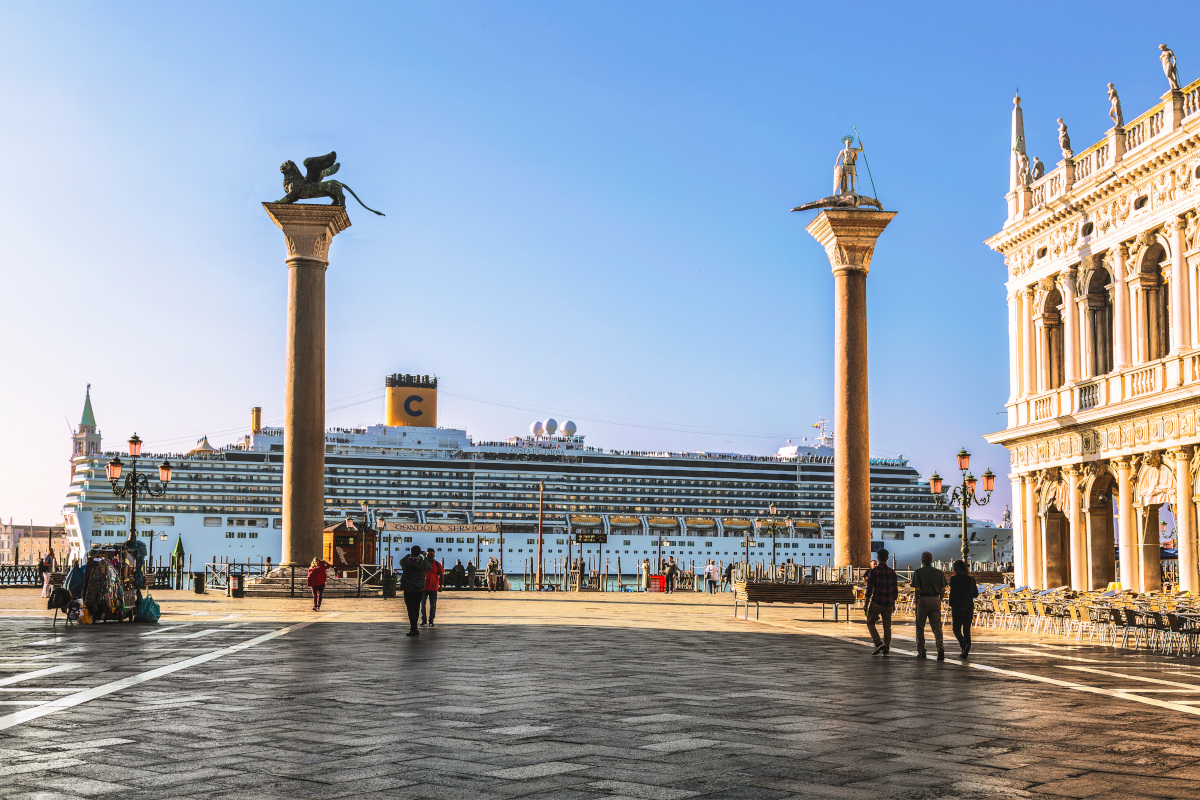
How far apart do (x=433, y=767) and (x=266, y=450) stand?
6913 cm

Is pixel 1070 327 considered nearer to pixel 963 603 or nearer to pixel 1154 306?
pixel 1154 306

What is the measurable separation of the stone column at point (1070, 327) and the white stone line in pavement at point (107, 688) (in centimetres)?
1727

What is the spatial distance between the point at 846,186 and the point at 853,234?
144 centimetres

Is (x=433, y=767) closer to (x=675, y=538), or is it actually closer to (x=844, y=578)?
(x=844, y=578)

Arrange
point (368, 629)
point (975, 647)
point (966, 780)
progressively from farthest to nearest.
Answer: point (368, 629) → point (975, 647) → point (966, 780)

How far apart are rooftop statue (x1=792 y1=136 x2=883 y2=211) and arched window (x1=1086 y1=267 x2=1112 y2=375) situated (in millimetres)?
4604

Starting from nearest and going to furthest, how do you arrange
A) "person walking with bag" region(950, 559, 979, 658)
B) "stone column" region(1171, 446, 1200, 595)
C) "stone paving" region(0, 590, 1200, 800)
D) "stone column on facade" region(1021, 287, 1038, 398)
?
"stone paving" region(0, 590, 1200, 800), "person walking with bag" region(950, 559, 979, 658), "stone column" region(1171, 446, 1200, 595), "stone column on facade" region(1021, 287, 1038, 398)

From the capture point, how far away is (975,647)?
14500 millimetres

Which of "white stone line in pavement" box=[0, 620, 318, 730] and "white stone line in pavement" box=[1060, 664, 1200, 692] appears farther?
"white stone line in pavement" box=[1060, 664, 1200, 692]

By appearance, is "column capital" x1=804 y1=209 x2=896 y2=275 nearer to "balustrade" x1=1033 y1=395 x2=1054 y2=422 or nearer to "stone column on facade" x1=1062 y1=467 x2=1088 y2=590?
"balustrade" x1=1033 y1=395 x2=1054 y2=422

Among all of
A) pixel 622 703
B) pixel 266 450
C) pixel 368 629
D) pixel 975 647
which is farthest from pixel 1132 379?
pixel 266 450

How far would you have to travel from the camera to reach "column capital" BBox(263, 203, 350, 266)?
26.1 meters

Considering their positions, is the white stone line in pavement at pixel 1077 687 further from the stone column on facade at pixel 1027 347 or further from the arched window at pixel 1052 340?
the stone column on facade at pixel 1027 347

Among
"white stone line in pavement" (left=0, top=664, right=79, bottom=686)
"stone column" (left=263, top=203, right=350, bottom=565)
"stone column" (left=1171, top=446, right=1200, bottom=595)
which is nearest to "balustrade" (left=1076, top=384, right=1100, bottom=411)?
"stone column" (left=1171, top=446, right=1200, bottom=595)
